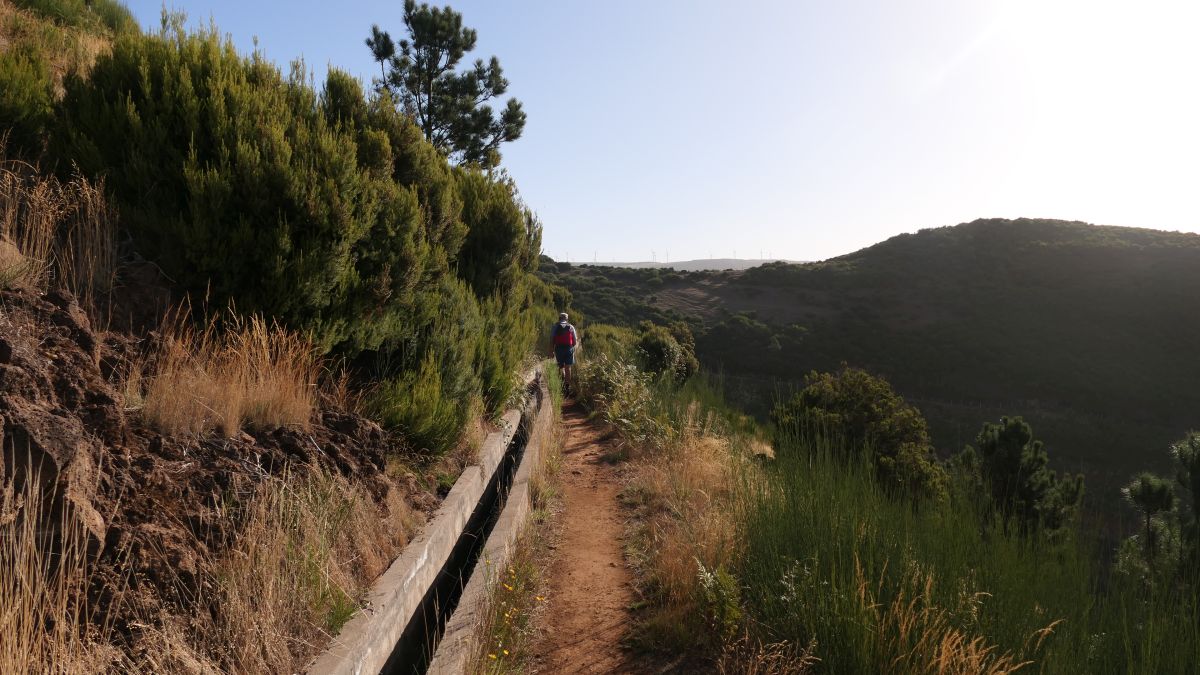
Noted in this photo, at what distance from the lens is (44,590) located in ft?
8.64

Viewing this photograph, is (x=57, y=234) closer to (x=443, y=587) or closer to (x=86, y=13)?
(x=443, y=587)

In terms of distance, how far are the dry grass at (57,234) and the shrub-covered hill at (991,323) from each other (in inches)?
1021

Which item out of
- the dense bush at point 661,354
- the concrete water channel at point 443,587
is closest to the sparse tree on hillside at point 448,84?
the dense bush at point 661,354

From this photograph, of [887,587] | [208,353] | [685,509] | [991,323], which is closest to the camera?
[887,587]

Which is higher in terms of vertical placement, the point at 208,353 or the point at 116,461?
the point at 208,353

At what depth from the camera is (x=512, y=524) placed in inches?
229

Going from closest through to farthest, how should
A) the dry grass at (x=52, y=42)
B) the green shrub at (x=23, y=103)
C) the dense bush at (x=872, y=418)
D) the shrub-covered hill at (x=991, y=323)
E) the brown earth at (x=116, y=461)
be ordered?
the brown earth at (x=116, y=461), the green shrub at (x=23, y=103), the dry grass at (x=52, y=42), the dense bush at (x=872, y=418), the shrub-covered hill at (x=991, y=323)

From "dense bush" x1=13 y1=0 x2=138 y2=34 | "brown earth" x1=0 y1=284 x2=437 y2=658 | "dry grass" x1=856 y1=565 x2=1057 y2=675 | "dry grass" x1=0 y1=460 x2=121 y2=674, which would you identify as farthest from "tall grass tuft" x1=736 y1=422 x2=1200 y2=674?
"dense bush" x1=13 y1=0 x2=138 y2=34

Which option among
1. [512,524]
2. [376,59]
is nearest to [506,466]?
[512,524]

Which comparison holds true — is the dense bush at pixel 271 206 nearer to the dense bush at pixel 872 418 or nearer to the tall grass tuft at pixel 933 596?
the tall grass tuft at pixel 933 596

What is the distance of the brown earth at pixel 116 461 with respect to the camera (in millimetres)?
2797

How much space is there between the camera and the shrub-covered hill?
39.7m

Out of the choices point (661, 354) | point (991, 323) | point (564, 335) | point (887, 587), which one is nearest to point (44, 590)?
point (887, 587)

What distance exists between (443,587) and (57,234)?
3.44 metres
